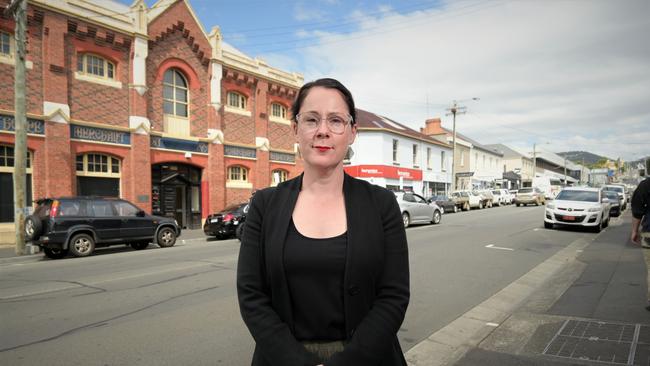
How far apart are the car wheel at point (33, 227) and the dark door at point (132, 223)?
2.07 metres

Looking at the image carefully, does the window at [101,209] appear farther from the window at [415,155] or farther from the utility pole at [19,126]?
the window at [415,155]

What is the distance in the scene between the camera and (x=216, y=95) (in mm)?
20953

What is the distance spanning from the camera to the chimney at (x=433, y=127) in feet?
162

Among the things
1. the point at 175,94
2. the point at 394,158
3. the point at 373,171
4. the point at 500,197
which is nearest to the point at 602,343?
the point at 175,94

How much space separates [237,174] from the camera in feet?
74.5

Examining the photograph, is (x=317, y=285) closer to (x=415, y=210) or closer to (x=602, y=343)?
(x=602, y=343)

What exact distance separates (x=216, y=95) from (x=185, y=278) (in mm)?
14709

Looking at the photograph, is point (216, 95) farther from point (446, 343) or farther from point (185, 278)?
point (446, 343)

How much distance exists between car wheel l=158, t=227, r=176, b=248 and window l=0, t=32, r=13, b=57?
8290 mm

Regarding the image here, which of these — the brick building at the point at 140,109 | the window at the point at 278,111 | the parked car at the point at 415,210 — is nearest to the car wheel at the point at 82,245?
the brick building at the point at 140,109

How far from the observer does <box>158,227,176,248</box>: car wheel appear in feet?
45.5

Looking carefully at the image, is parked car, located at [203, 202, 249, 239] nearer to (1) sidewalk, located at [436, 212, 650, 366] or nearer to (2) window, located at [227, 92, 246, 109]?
(2) window, located at [227, 92, 246, 109]

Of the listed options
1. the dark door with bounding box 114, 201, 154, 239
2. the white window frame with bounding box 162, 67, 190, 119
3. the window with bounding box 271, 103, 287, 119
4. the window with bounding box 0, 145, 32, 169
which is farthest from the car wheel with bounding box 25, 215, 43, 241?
the window with bounding box 271, 103, 287, 119

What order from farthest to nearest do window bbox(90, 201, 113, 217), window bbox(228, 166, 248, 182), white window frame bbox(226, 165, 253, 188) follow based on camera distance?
1. window bbox(228, 166, 248, 182)
2. white window frame bbox(226, 165, 253, 188)
3. window bbox(90, 201, 113, 217)
